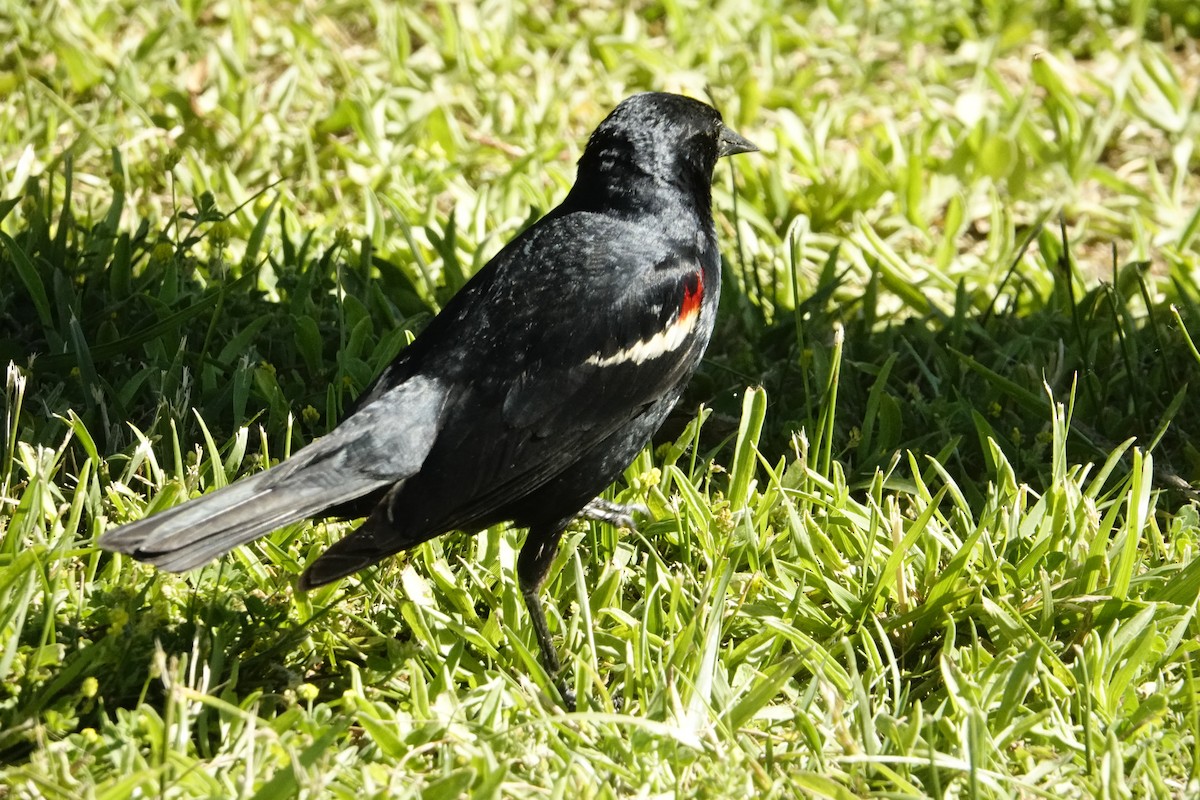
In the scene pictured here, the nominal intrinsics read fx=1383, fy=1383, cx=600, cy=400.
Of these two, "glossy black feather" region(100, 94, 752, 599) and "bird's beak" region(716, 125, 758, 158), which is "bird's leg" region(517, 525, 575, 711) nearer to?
"glossy black feather" region(100, 94, 752, 599)

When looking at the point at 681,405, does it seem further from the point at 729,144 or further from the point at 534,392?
the point at 534,392

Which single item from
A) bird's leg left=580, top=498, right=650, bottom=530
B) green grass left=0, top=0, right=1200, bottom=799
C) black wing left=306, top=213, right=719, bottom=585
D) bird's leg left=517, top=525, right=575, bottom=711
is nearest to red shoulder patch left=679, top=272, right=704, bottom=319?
black wing left=306, top=213, right=719, bottom=585

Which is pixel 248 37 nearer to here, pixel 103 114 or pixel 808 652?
pixel 103 114

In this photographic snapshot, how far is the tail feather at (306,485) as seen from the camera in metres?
2.83

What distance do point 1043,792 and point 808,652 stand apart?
638 millimetres

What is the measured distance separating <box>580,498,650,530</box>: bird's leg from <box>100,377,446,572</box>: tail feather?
2.20 feet

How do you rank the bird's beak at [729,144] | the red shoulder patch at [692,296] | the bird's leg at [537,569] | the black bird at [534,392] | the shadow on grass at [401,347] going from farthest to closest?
the bird's beak at [729,144] < the shadow on grass at [401,347] < the red shoulder patch at [692,296] < the bird's leg at [537,569] < the black bird at [534,392]

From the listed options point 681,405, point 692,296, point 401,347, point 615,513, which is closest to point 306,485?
point 615,513

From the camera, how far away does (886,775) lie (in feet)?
9.95

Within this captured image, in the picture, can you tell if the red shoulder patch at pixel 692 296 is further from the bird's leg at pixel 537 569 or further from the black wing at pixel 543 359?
the bird's leg at pixel 537 569

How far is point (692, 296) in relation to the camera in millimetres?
3869

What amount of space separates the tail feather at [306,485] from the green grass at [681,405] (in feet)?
0.94

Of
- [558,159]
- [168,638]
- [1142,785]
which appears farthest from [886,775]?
[558,159]

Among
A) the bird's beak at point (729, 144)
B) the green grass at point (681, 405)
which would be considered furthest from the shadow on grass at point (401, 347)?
the bird's beak at point (729, 144)
